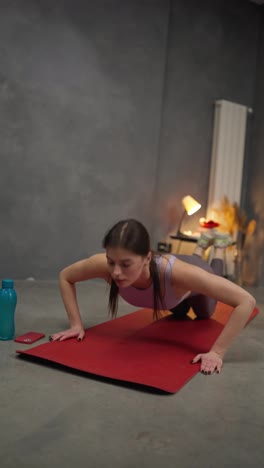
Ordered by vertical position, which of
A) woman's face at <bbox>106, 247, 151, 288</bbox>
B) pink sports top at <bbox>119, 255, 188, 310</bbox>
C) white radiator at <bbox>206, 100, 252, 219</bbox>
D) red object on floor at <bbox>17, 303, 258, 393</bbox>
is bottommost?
red object on floor at <bbox>17, 303, 258, 393</bbox>

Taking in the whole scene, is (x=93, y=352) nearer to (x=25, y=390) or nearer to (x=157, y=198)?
(x=25, y=390)

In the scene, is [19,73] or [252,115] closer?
[19,73]

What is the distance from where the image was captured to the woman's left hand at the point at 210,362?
6.69ft

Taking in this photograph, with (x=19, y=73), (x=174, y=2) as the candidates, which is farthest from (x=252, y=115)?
(x=19, y=73)

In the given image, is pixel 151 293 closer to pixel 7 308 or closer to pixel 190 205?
pixel 7 308

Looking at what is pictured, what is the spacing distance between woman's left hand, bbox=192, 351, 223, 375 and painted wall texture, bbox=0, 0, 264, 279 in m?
2.22

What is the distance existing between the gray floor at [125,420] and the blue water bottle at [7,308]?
9cm

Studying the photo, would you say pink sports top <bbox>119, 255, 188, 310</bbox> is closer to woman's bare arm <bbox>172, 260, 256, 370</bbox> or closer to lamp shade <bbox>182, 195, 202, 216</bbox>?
woman's bare arm <bbox>172, 260, 256, 370</bbox>

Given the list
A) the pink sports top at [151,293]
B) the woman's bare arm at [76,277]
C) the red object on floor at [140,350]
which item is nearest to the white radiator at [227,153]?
the red object on floor at [140,350]

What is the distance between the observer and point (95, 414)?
1.58 m

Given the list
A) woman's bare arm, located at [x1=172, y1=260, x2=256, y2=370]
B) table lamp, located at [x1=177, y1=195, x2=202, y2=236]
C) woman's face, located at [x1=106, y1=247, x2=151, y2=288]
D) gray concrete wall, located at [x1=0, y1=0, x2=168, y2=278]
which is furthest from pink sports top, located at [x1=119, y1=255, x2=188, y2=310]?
table lamp, located at [x1=177, y1=195, x2=202, y2=236]

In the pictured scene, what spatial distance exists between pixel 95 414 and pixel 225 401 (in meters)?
0.50

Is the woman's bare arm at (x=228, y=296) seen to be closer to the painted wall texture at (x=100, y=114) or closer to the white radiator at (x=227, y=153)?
the painted wall texture at (x=100, y=114)

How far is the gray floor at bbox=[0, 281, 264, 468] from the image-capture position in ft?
4.34
